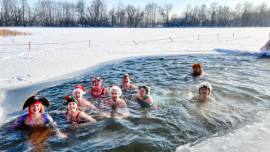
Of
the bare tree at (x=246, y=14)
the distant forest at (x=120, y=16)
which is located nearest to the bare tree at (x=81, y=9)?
the distant forest at (x=120, y=16)

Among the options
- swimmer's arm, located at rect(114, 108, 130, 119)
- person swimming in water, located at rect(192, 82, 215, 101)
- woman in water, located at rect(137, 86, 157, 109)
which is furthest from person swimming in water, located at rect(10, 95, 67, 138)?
person swimming in water, located at rect(192, 82, 215, 101)

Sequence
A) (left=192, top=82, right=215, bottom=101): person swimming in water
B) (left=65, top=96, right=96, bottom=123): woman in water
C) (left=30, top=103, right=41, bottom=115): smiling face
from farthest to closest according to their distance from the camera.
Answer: (left=192, top=82, right=215, bottom=101): person swimming in water → (left=65, top=96, right=96, bottom=123): woman in water → (left=30, top=103, right=41, bottom=115): smiling face

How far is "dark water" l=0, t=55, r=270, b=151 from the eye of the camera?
3.64 metres

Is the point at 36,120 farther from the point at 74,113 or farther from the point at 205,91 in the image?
the point at 205,91

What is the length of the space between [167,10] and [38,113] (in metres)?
78.1

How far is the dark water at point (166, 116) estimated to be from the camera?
364 centimetres

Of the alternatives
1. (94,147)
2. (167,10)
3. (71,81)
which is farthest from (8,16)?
(94,147)

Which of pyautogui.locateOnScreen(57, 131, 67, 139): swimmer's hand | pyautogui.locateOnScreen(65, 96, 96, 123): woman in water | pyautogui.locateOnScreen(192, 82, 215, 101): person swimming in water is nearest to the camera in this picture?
pyautogui.locateOnScreen(57, 131, 67, 139): swimmer's hand

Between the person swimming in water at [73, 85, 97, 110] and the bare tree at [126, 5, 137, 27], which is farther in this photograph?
the bare tree at [126, 5, 137, 27]

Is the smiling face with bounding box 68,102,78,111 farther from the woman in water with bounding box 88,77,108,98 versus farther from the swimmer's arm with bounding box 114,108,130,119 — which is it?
the woman in water with bounding box 88,77,108,98

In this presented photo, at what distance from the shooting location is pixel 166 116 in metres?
4.73

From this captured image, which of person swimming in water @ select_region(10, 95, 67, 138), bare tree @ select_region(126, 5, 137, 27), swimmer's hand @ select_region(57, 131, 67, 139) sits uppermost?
bare tree @ select_region(126, 5, 137, 27)

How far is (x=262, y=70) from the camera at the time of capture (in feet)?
31.0

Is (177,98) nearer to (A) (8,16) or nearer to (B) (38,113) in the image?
(B) (38,113)
